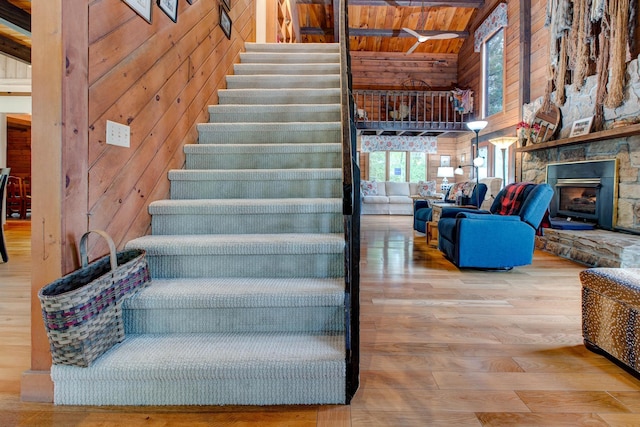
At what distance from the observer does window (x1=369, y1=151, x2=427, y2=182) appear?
1193 cm

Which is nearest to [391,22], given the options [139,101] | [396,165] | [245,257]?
[396,165]

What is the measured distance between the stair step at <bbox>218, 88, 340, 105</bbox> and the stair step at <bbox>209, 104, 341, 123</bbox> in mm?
260

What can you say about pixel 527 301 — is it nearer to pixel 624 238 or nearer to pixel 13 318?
pixel 624 238

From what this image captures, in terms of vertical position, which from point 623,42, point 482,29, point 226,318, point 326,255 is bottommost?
point 226,318

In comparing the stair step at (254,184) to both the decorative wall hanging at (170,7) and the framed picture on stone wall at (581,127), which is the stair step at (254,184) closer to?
the decorative wall hanging at (170,7)

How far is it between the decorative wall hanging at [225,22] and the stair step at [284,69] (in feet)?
Result: 1.05

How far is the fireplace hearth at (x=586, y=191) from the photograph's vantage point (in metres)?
4.22

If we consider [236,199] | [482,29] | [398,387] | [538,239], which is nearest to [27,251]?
[236,199]

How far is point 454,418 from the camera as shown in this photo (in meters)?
1.33

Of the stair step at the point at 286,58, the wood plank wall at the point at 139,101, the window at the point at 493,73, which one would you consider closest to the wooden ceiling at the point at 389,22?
the window at the point at 493,73

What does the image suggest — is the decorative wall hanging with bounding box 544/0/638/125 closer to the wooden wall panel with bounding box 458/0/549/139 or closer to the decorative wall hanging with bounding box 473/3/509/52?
the wooden wall panel with bounding box 458/0/549/139

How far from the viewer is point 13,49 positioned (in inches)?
203

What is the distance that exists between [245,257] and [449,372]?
1.11 metres

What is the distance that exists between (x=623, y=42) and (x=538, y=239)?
2.35m
